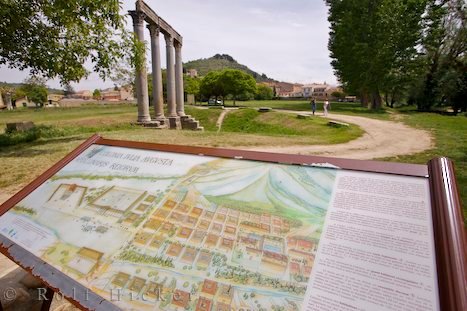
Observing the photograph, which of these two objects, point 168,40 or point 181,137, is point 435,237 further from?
point 168,40

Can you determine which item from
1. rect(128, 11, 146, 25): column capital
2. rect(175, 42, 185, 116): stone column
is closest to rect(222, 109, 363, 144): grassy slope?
rect(175, 42, 185, 116): stone column

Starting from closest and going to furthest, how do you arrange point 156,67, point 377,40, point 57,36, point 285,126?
point 57,36 < point 156,67 < point 285,126 < point 377,40

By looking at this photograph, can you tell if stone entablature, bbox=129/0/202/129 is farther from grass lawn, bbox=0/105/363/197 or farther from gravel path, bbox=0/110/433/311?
gravel path, bbox=0/110/433/311

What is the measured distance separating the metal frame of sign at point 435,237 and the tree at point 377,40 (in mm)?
29120

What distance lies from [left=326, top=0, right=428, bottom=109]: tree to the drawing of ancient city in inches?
1160

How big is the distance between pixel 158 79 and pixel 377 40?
71.6ft

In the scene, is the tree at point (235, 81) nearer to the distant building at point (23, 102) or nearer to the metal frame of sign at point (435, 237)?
the metal frame of sign at point (435, 237)

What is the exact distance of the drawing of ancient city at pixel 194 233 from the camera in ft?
5.27

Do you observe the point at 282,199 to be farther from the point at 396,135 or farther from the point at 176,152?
the point at 396,135

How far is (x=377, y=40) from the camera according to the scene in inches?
1077

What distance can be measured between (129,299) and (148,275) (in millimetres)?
163

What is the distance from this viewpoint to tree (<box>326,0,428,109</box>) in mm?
26094

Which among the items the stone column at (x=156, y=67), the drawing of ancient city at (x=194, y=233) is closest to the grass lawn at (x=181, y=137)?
the stone column at (x=156, y=67)

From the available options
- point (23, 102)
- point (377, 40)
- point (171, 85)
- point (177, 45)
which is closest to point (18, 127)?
point (171, 85)
